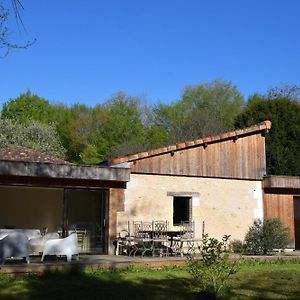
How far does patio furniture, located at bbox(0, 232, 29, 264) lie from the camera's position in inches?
438

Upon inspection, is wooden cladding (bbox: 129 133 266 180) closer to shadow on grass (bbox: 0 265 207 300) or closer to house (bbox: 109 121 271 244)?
house (bbox: 109 121 271 244)

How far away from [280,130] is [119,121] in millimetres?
16043

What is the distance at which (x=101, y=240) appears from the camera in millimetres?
14836

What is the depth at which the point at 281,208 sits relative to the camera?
693 inches

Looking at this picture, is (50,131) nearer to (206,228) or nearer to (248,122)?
(248,122)

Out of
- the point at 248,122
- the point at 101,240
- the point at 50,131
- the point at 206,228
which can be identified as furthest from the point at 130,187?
the point at 50,131

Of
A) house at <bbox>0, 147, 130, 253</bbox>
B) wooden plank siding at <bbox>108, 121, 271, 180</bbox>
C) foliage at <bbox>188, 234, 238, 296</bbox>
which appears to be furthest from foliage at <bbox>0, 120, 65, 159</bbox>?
foliage at <bbox>188, 234, 238, 296</bbox>

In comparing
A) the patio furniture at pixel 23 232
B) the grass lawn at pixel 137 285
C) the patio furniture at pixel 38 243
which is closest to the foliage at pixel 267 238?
the grass lawn at pixel 137 285

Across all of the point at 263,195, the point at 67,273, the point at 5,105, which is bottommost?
the point at 67,273

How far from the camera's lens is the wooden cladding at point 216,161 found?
15.8 meters

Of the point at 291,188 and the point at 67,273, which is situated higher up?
the point at 291,188

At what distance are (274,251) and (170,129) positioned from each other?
2629 cm

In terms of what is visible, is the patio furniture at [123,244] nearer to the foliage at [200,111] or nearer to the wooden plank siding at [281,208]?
the wooden plank siding at [281,208]

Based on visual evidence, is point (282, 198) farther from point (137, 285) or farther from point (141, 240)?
point (137, 285)
